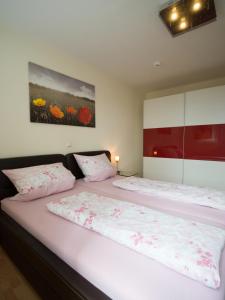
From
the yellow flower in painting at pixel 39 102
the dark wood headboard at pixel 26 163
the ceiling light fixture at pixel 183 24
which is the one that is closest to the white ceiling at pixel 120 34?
the ceiling light fixture at pixel 183 24

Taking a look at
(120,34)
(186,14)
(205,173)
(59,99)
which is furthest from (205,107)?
(59,99)

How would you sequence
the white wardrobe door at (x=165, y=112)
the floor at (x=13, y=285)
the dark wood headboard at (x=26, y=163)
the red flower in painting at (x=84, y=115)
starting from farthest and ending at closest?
the white wardrobe door at (x=165, y=112) → the red flower in painting at (x=84, y=115) → the dark wood headboard at (x=26, y=163) → the floor at (x=13, y=285)

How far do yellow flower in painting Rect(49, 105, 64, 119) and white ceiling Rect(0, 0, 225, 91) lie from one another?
2.60 feet

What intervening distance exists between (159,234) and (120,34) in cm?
207

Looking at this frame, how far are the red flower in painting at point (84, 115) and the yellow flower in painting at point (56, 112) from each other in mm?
307

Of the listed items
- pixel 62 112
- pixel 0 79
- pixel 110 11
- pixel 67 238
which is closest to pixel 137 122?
pixel 62 112

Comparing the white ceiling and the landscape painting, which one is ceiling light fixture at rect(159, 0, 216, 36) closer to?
the white ceiling

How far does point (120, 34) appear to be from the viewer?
1.89m

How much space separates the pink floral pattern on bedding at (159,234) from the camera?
0.71 m

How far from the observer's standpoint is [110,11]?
1561mm

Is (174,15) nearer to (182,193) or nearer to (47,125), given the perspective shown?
(182,193)

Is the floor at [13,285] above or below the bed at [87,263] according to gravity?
below

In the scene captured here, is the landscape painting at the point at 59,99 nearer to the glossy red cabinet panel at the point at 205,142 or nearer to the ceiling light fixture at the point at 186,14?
the ceiling light fixture at the point at 186,14

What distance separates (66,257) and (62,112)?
6.03 ft
